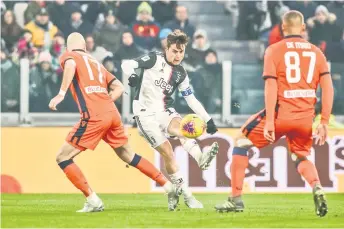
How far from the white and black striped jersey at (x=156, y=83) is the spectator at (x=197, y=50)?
16.1 ft

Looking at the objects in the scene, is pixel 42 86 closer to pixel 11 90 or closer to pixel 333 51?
pixel 11 90

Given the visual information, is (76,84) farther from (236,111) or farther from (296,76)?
(236,111)

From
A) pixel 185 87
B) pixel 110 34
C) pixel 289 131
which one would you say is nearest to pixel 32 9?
pixel 110 34

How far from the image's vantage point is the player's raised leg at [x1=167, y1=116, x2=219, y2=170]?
39.1 feet

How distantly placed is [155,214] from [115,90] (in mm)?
1508

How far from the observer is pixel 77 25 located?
19.4 m

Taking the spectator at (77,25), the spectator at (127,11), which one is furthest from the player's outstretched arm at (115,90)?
the spectator at (127,11)

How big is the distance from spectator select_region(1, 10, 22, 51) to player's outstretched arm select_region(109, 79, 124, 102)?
712 centimetres

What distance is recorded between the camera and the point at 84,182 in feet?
39.1

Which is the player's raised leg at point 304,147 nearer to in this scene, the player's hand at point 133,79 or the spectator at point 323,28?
the player's hand at point 133,79

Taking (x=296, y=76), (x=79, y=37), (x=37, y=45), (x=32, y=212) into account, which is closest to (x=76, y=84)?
(x=79, y=37)

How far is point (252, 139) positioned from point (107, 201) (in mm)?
3446

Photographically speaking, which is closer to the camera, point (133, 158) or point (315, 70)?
point (315, 70)

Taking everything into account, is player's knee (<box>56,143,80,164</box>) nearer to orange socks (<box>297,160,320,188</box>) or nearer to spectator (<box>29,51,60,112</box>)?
orange socks (<box>297,160,320,188</box>)
